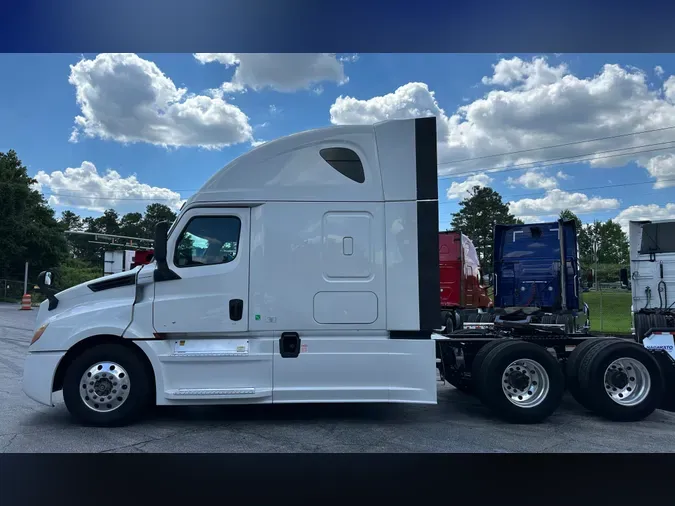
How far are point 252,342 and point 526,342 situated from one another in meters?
3.49

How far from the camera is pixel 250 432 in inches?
237

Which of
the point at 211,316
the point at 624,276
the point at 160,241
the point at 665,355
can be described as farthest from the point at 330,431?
the point at 624,276

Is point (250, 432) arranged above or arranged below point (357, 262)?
below

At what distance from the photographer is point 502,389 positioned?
20.9 feet

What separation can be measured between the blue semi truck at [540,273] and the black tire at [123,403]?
6904 mm

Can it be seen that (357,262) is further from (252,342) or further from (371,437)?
(371,437)

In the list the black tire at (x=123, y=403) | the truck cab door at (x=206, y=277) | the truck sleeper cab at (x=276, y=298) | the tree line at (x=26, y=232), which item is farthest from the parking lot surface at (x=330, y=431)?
the tree line at (x=26, y=232)

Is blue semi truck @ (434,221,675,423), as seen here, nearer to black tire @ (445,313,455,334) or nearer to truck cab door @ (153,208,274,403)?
truck cab door @ (153,208,274,403)

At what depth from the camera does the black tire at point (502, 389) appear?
636 centimetres

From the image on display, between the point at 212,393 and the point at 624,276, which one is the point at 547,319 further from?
the point at 212,393
